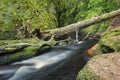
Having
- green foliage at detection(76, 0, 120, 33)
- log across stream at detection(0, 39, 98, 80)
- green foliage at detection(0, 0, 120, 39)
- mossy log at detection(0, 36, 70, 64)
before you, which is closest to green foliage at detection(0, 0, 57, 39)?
green foliage at detection(0, 0, 120, 39)

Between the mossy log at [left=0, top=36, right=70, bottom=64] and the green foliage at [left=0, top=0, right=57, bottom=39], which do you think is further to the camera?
the green foliage at [left=0, top=0, right=57, bottom=39]

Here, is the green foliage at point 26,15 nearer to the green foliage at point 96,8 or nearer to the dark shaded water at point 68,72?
the green foliage at point 96,8

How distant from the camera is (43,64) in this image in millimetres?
8875

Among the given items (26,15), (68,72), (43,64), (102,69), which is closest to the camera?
(102,69)

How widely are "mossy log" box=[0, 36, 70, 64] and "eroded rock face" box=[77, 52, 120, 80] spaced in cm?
338

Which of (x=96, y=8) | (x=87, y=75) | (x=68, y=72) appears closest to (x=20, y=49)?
(x=68, y=72)

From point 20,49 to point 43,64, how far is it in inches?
39.8

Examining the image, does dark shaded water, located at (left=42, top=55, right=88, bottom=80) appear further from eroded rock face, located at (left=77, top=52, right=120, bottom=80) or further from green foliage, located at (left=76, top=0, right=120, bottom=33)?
green foliage, located at (left=76, top=0, right=120, bottom=33)

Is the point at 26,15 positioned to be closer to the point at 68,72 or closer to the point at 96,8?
the point at 96,8

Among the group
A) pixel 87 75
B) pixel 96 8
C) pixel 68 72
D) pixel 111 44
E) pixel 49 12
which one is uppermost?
pixel 49 12

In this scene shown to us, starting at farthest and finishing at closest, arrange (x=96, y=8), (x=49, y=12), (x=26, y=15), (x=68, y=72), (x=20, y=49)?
(x=96, y=8) → (x=49, y=12) → (x=26, y=15) → (x=20, y=49) → (x=68, y=72)

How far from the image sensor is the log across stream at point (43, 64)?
7691 millimetres

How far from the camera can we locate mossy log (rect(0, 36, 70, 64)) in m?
8.59

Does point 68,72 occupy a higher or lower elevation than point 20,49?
lower
